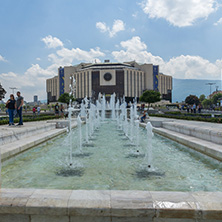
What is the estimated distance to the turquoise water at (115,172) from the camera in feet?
11.7

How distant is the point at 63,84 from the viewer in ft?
310

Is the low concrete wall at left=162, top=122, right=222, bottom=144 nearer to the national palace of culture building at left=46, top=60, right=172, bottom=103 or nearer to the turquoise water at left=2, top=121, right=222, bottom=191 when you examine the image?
the turquoise water at left=2, top=121, right=222, bottom=191

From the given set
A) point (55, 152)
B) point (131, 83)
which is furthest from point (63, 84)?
point (55, 152)

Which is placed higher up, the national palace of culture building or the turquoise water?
the national palace of culture building

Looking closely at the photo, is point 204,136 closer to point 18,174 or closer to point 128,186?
point 128,186

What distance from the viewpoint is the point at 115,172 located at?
4.34 meters

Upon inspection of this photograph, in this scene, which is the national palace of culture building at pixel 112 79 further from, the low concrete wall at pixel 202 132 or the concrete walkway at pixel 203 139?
the concrete walkway at pixel 203 139

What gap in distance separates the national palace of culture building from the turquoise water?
77.6 meters

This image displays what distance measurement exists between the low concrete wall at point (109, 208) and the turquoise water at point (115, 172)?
42.8 inches

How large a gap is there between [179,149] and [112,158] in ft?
8.41

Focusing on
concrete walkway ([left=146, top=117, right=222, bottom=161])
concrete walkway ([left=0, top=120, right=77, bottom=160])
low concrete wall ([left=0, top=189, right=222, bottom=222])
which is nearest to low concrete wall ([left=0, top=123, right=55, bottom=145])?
concrete walkway ([left=0, top=120, right=77, bottom=160])

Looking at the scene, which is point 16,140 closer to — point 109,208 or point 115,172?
point 115,172

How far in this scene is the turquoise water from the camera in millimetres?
3553

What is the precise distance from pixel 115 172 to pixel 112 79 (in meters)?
80.1
